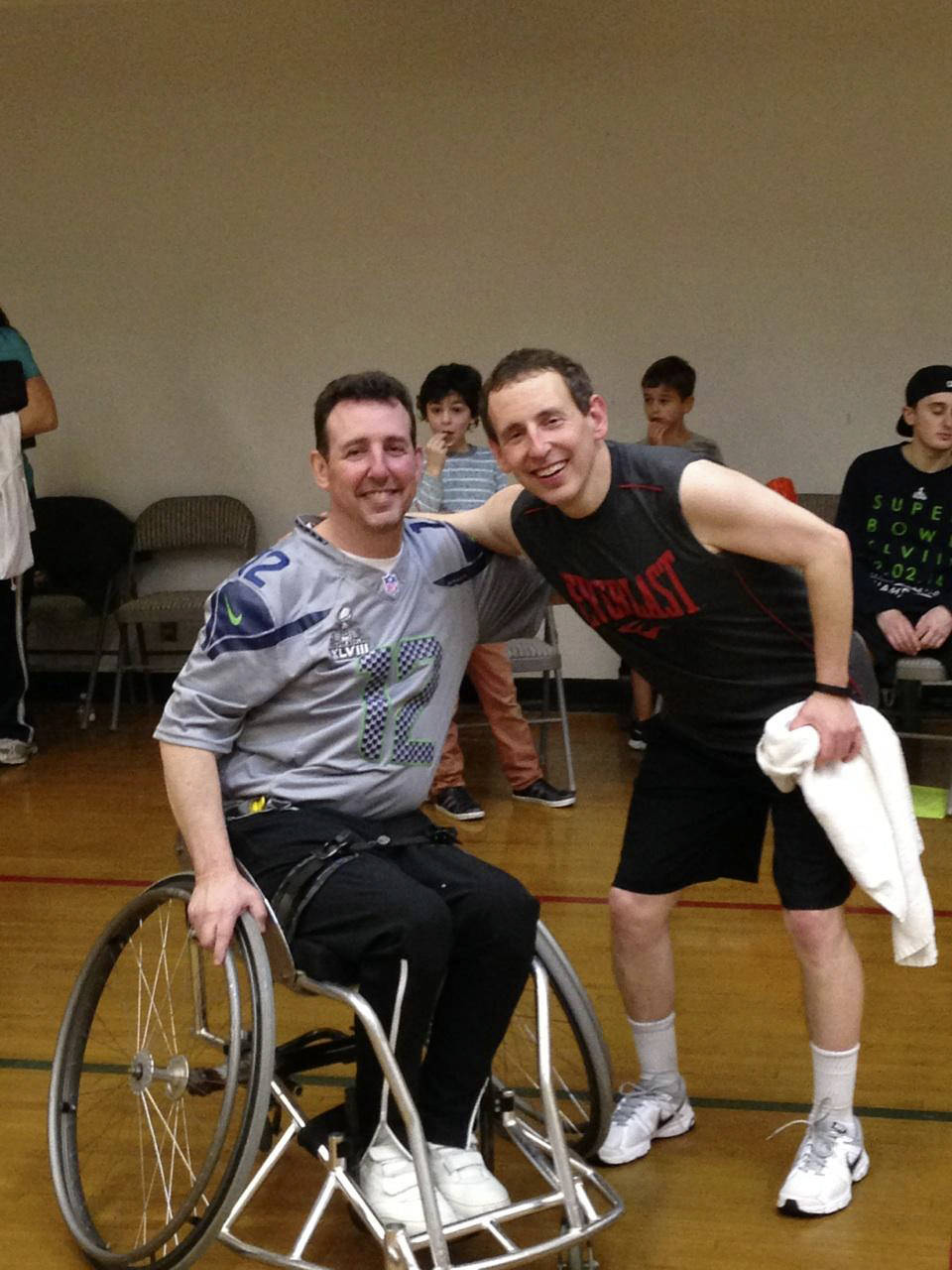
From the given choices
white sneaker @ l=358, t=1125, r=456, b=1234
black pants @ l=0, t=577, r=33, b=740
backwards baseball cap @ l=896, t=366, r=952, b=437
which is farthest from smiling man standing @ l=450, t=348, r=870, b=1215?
black pants @ l=0, t=577, r=33, b=740

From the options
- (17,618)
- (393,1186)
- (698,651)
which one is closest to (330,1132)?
(393,1186)

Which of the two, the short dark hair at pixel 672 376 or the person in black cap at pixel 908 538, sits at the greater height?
the short dark hair at pixel 672 376

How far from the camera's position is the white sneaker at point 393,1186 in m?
1.79

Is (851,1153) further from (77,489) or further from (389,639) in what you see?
(77,489)

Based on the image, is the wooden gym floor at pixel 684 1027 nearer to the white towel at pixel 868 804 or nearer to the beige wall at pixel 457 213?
the white towel at pixel 868 804

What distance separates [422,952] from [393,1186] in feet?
0.93

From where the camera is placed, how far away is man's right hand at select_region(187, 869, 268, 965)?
181 centimetres

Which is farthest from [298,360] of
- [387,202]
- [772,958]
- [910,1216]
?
[910,1216]

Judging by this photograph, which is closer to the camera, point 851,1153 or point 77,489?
point 851,1153

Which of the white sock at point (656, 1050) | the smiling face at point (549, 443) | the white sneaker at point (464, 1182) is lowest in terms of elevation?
the white sock at point (656, 1050)

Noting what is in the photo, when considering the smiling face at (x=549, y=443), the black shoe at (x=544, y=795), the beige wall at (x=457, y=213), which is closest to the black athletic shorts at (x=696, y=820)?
the smiling face at (x=549, y=443)

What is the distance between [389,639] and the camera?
80.1 inches

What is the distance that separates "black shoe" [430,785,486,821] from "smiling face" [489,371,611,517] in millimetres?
2170

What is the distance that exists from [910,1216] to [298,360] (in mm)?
4104
